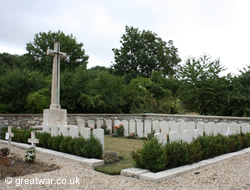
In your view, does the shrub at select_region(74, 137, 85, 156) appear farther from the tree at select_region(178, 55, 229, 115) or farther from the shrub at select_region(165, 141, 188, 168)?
the tree at select_region(178, 55, 229, 115)

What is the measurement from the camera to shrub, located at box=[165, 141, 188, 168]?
527 centimetres

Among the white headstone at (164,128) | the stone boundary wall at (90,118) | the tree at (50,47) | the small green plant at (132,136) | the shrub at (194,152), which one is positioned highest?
the tree at (50,47)

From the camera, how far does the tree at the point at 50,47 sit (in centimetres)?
2622

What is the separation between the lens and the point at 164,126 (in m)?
10.1

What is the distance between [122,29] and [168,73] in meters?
10.1

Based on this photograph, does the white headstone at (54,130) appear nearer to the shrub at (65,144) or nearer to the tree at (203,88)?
the shrub at (65,144)

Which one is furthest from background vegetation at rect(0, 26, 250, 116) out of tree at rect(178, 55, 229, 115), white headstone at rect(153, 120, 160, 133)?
white headstone at rect(153, 120, 160, 133)

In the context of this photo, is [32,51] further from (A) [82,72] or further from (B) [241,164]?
(B) [241,164]

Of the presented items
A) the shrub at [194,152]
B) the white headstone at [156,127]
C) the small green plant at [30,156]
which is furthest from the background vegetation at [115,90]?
the shrub at [194,152]

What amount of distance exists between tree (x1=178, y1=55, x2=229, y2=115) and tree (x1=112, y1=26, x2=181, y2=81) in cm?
1550

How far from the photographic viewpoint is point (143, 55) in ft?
108

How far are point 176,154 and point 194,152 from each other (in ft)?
2.08

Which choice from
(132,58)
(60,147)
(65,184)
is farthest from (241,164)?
(132,58)

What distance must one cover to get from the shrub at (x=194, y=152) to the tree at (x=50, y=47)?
69.6ft
